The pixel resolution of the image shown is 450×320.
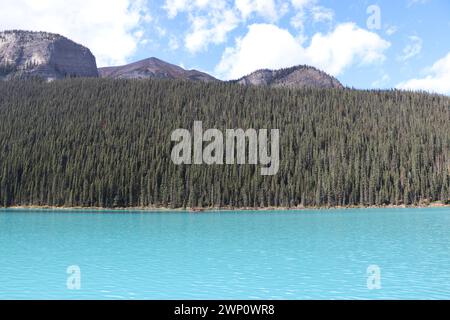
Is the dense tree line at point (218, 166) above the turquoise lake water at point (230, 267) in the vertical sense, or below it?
above

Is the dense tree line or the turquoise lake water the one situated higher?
the dense tree line

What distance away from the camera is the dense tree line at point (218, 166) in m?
140

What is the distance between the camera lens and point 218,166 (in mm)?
149000

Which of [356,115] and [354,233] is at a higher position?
[356,115]

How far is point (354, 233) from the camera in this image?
49250 mm

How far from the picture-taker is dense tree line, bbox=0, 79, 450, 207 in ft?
458

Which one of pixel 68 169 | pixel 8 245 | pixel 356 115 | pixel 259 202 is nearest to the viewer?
pixel 8 245

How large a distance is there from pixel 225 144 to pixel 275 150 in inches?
736

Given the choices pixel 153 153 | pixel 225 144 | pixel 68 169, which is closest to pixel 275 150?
pixel 225 144

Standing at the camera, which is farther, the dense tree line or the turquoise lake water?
the dense tree line

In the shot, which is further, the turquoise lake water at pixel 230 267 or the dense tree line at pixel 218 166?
the dense tree line at pixel 218 166

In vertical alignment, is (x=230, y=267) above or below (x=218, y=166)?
below

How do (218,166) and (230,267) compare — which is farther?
(218,166)
